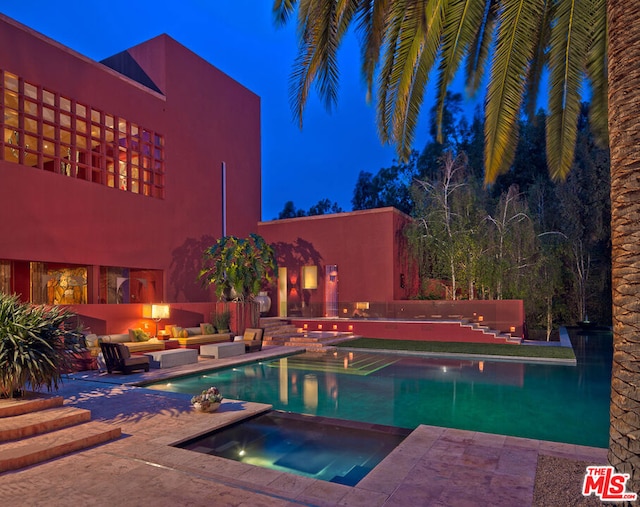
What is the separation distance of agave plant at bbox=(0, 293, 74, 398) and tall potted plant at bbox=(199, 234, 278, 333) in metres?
10.5

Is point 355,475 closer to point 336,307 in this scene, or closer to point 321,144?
point 336,307

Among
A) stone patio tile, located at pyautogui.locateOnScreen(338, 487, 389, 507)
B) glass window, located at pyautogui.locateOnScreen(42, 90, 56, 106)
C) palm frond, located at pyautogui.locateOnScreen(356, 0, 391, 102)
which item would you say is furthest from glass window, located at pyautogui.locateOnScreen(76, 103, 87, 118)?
stone patio tile, located at pyautogui.locateOnScreen(338, 487, 389, 507)

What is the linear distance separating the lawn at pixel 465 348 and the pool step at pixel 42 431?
35.3 feet

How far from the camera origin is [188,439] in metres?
5.84

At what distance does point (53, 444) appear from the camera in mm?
5168

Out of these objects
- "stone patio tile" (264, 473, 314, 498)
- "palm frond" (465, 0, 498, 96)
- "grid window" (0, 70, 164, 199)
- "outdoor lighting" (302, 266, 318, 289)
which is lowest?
"stone patio tile" (264, 473, 314, 498)

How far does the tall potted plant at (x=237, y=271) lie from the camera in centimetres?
1727

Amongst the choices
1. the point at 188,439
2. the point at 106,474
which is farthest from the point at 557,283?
the point at 106,474

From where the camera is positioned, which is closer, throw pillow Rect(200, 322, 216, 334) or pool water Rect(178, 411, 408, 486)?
pool water Rect(178, 411, 408, 486)

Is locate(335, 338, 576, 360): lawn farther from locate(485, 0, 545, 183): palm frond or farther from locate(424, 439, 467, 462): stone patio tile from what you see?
locate(485, 0, 545, 183): palm frond

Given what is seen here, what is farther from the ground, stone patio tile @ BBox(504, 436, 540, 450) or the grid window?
the grid window

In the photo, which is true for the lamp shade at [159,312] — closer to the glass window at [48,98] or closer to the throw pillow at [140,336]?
the throw pillow at [140,336]

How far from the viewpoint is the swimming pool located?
293 inches

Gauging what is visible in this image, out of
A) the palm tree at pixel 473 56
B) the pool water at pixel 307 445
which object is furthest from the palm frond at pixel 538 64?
the pool water at pixel 307 445
